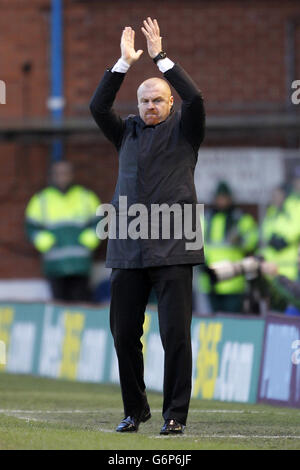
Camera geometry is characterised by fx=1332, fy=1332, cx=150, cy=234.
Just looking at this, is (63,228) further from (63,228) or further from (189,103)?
(189,103)

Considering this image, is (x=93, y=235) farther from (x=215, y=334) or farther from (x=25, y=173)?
(x=215, y=334)

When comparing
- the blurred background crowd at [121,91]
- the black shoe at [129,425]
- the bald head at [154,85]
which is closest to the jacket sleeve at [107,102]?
the bald head at [154,85]

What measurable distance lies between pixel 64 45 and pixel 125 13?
110 cm

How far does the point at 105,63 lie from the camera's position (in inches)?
830

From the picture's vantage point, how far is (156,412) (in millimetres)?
10484

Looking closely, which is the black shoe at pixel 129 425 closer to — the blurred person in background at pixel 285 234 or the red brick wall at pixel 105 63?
the blurred person in background at pixel 285 234

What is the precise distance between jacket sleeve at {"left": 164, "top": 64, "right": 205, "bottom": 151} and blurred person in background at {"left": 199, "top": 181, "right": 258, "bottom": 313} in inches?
361

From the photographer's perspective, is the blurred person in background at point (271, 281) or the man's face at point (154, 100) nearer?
the man's face at point (154, 100)

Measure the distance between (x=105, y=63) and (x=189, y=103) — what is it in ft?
42.4

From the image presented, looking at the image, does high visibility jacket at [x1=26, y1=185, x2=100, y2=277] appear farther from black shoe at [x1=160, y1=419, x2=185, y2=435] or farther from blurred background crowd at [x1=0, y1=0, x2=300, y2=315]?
black shoe at [x1=160, y1=419, x2=185, y2=435]

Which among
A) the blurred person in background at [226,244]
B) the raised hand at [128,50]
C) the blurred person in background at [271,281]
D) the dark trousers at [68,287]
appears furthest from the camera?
the dark trousers at [68,287]

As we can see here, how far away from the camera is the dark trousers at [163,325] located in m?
8.42

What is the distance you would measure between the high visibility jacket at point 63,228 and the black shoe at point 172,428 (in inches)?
409
